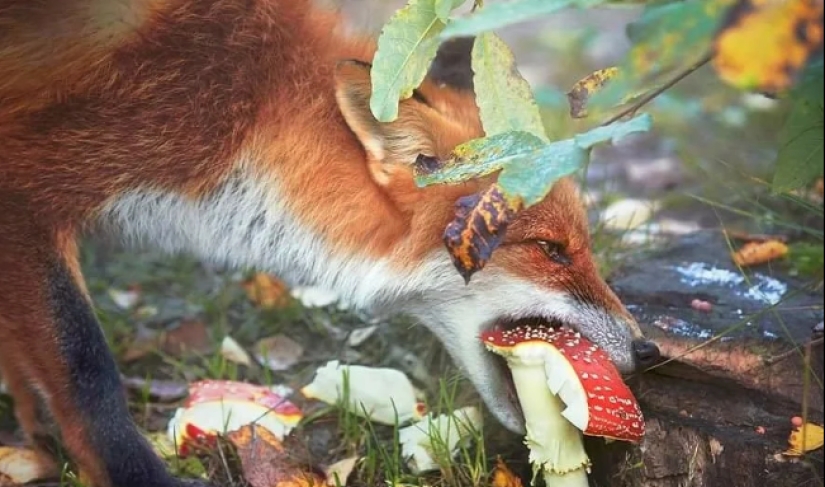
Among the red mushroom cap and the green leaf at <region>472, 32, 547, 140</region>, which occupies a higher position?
the green leaf at <region>472, 32, 547, 140</region>

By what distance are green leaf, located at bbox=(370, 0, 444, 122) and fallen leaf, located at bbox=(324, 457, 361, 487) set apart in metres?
1.03

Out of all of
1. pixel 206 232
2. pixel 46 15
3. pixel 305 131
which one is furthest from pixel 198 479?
pixel 46 15

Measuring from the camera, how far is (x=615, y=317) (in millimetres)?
2635

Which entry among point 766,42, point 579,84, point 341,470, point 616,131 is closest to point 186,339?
point 341,470

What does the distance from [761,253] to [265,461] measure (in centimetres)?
180

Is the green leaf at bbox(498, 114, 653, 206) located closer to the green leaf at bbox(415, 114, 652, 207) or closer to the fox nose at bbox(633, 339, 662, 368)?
the green leaf at bbox(415, 114, 652, 207)

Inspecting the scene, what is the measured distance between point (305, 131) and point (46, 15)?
2.60 ft

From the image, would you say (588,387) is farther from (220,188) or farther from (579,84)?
(220,188)

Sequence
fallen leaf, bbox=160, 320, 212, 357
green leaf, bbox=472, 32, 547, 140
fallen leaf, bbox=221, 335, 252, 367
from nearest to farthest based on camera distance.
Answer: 1. green leaf, bbox=472, 32, 547, 140
2. fallen leaf, bbox=221, 335, 252, 367
3. fallen leaf, bbox=160, 320, 212, 357

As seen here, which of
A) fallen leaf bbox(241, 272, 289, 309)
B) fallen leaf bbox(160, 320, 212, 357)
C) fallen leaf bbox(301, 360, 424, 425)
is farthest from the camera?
fallen leaf bbox(241, 272, 289, 309)

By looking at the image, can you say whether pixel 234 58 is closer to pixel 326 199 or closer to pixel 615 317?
pixel 326 199

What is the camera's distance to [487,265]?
266 centimetres

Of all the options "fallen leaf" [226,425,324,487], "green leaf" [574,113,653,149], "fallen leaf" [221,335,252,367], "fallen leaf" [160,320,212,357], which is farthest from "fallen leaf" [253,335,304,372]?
"green leaf" [574,113,653,149]

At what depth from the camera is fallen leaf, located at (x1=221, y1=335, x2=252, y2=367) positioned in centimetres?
348
